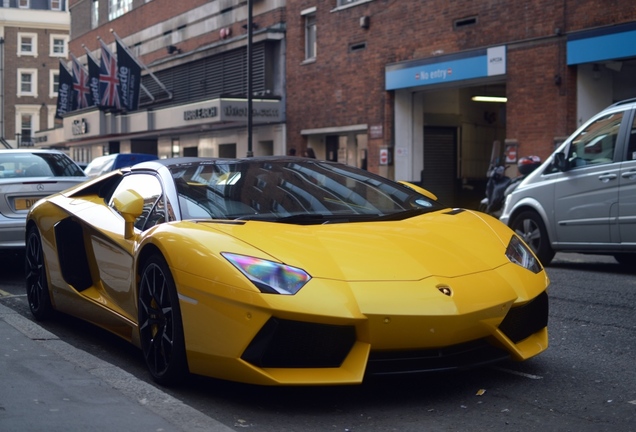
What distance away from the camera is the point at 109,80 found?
125 ft

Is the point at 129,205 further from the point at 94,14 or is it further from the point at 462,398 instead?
the point at 94,14

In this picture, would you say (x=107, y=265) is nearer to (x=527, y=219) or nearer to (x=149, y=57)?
(x=527, y=219)

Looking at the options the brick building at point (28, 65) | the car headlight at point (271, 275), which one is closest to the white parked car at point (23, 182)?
the car headlight at point (271, 275)

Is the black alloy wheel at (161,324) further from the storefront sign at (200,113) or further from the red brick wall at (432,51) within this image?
the storefront sign at (200,113)

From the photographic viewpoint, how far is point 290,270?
4.45m

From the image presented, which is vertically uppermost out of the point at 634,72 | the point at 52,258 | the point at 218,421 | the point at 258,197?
the point at 634,72

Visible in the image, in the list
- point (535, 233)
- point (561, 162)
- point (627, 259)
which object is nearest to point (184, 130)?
point (535, 233)

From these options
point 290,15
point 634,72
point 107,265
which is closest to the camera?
point 107,265

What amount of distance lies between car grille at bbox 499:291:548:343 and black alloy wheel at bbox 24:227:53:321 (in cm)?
363

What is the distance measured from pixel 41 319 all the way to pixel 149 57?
1412 inches

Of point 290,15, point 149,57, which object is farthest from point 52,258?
point 149,57

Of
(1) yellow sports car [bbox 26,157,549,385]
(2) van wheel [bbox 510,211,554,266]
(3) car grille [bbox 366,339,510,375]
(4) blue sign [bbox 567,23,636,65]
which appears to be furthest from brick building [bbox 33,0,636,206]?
(3) car grille [bbox 366,339,510,375]

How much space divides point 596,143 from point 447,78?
1298 centimetres

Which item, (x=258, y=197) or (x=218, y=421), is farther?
(x=258, y=197)
